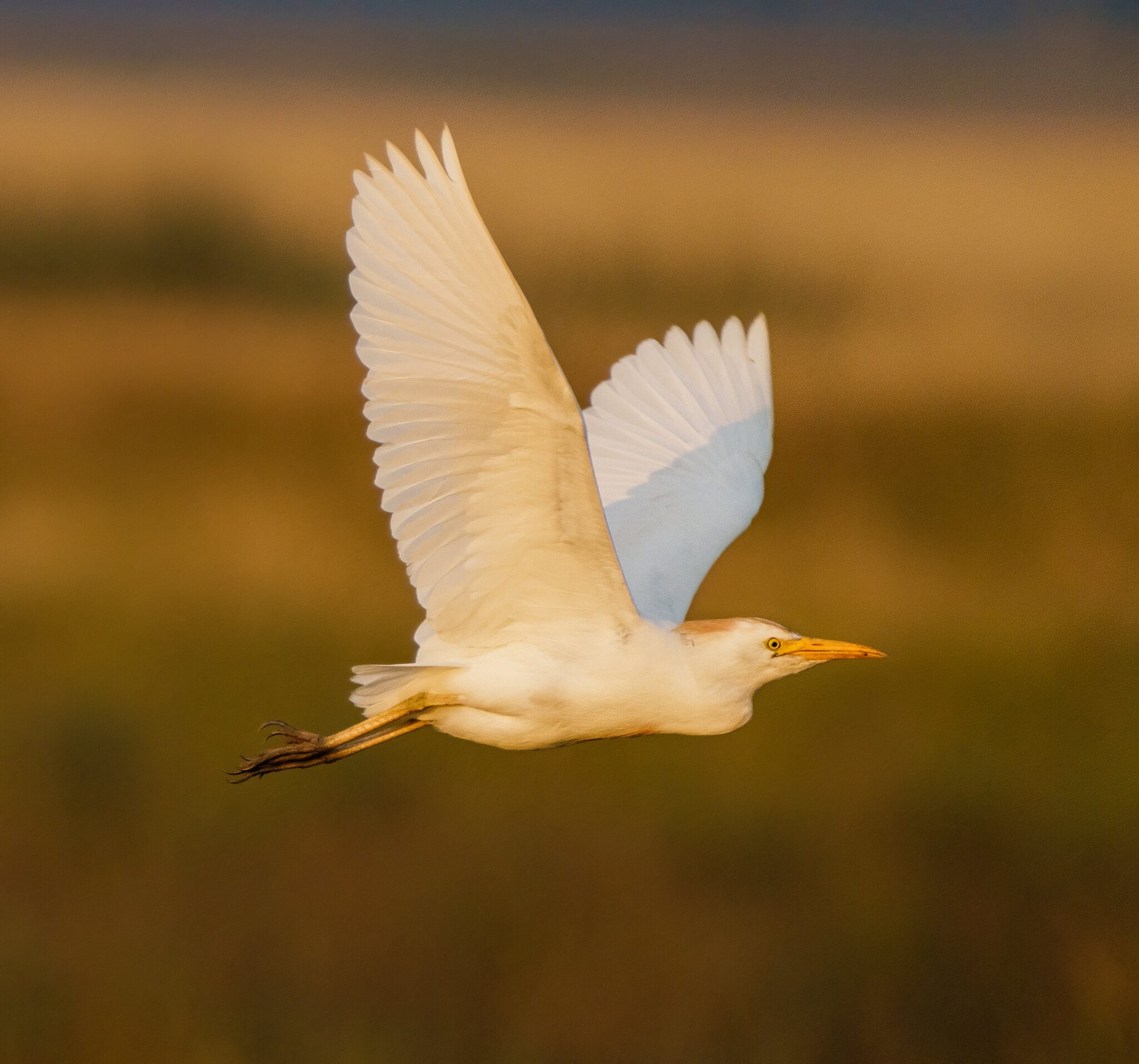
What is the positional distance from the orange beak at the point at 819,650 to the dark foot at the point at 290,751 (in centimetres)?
129

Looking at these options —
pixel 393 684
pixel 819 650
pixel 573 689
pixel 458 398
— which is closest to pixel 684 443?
pixel 819 650

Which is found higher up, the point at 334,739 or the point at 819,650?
the point at 819,650

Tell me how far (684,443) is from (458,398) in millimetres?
2059

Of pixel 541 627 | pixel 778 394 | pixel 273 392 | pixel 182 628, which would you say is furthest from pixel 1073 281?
pixel 541 627

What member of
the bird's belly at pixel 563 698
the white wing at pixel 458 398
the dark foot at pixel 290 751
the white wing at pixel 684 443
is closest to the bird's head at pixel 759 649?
the bird's belly at pixel 563 698

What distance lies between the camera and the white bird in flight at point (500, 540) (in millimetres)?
4203

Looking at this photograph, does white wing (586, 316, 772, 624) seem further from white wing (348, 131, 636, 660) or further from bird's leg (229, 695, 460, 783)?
white wing (348, 131, 636, 660)

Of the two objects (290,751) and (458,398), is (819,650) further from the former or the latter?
(290,751)

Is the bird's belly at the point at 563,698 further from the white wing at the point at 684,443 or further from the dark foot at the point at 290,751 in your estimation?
the white wing at the point at 684,443

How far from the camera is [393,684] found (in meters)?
4.84

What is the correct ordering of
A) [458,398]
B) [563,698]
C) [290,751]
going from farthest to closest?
[290,751] < [563,698] < [458,398]

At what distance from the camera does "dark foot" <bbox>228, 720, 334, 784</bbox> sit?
5082 millimetres

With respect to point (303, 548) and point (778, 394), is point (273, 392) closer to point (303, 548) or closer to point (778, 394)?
point (303, 548)

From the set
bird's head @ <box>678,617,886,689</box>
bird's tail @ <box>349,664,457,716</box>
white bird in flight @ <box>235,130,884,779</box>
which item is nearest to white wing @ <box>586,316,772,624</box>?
white bird in flight @ <box>235,130,884,779</box>
